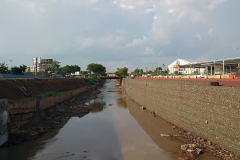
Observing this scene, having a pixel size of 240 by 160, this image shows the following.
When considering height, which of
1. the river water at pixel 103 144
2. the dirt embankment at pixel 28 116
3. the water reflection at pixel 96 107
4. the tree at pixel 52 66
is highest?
the tree at pixel 52 66

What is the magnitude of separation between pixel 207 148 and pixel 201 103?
4004 millimetres

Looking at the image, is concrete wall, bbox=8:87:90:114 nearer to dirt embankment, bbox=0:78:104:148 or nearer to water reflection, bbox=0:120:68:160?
dirt embankment, bbox=0:78:104:148

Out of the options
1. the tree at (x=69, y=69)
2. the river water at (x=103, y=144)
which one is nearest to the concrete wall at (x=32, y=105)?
the river water at (x=103, y=144)

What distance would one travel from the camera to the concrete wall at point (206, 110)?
49.8ft

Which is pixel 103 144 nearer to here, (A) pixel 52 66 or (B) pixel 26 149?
(B) pixel 26 149

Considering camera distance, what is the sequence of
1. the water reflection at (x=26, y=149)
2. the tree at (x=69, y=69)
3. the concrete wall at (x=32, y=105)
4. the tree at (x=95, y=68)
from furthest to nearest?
1. the tree at (x=95, y=68)
2. the tree at (x=69, y=69)
3. the concrete wall at (x=32, y=105)
4. the water reflection at (x=26, y=149)

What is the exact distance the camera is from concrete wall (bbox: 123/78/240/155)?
49.8ft

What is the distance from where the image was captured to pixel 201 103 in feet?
64.5

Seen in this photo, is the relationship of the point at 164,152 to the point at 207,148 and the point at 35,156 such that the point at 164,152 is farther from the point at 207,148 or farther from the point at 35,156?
the point at 35,156

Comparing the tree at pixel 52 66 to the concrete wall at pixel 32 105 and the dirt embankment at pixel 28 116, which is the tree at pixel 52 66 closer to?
the concrete wall at pixel 32 105

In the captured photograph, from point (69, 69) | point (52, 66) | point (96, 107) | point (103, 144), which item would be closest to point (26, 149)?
point (103, 144)

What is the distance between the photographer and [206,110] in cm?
1872

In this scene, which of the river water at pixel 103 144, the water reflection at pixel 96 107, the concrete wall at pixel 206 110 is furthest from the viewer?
the water reflection at pixel 96 107

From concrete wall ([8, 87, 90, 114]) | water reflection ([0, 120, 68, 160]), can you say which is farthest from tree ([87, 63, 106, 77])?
water reflection ([0, 120, 68, 160])
